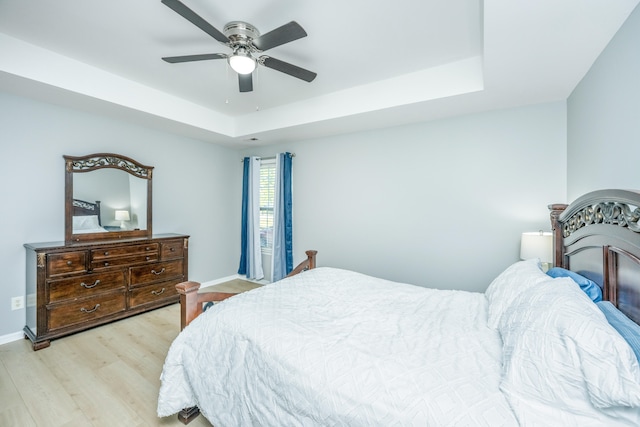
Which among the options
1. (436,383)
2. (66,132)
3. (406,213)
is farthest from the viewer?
(406,213)

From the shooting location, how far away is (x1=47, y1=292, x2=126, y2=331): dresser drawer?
2637 mm

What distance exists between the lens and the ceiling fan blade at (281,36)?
5.27 ft

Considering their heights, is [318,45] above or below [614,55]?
above

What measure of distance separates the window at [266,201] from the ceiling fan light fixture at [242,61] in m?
2.53

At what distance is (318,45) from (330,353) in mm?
2204

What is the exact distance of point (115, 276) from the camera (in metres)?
3.05

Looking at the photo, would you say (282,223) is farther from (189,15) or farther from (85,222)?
(189,15)

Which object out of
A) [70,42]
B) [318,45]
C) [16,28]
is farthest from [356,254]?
[16,28]

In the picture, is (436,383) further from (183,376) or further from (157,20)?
(157,20)

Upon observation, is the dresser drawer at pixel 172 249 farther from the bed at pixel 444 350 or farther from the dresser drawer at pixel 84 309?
the bed at pixel 444 350

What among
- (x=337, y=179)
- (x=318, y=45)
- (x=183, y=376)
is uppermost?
(x=318, y=45)

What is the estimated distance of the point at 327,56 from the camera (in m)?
2.42

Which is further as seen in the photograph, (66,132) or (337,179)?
(337,179)

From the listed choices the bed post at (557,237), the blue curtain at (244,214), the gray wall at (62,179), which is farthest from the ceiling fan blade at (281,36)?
the blue curtain at (244,214)
